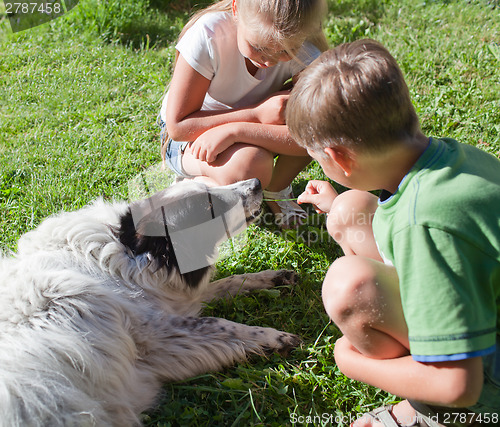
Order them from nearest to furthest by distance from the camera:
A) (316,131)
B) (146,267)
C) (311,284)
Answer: (316,131), (146,267), (311,284)

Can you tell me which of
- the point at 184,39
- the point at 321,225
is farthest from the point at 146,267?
the point at 184,39

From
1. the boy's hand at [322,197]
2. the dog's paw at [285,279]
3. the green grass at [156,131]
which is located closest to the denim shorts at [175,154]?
the green grass at [156,131]

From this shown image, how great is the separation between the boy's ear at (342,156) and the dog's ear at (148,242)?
110cm

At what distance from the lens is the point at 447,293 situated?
4.31 feet

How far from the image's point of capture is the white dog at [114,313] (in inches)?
76.2

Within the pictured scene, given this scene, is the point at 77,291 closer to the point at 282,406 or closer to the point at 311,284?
the point at 282,406

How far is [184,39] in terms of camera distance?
297 centimetres

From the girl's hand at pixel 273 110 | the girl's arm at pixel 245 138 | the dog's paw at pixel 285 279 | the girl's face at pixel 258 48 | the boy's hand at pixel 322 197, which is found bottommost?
the dog's paw at pixel 285 279

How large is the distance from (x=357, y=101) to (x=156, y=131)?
2.96m

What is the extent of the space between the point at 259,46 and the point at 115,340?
163 cm

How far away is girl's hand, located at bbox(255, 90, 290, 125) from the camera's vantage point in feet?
9.28

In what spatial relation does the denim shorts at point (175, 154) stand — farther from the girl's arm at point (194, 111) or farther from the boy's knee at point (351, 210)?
the boy's knee at point (351, 210)

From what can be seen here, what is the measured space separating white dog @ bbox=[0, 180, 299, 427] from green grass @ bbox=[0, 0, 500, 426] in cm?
13

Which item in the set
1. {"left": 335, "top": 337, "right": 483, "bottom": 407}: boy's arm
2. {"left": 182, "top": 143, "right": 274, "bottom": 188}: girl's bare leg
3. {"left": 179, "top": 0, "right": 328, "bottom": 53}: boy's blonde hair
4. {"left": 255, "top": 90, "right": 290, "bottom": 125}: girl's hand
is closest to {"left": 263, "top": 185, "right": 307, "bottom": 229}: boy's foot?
{"left": 182, "top": 143, "right": 274, "bottom": 188}: girl's bare leg
